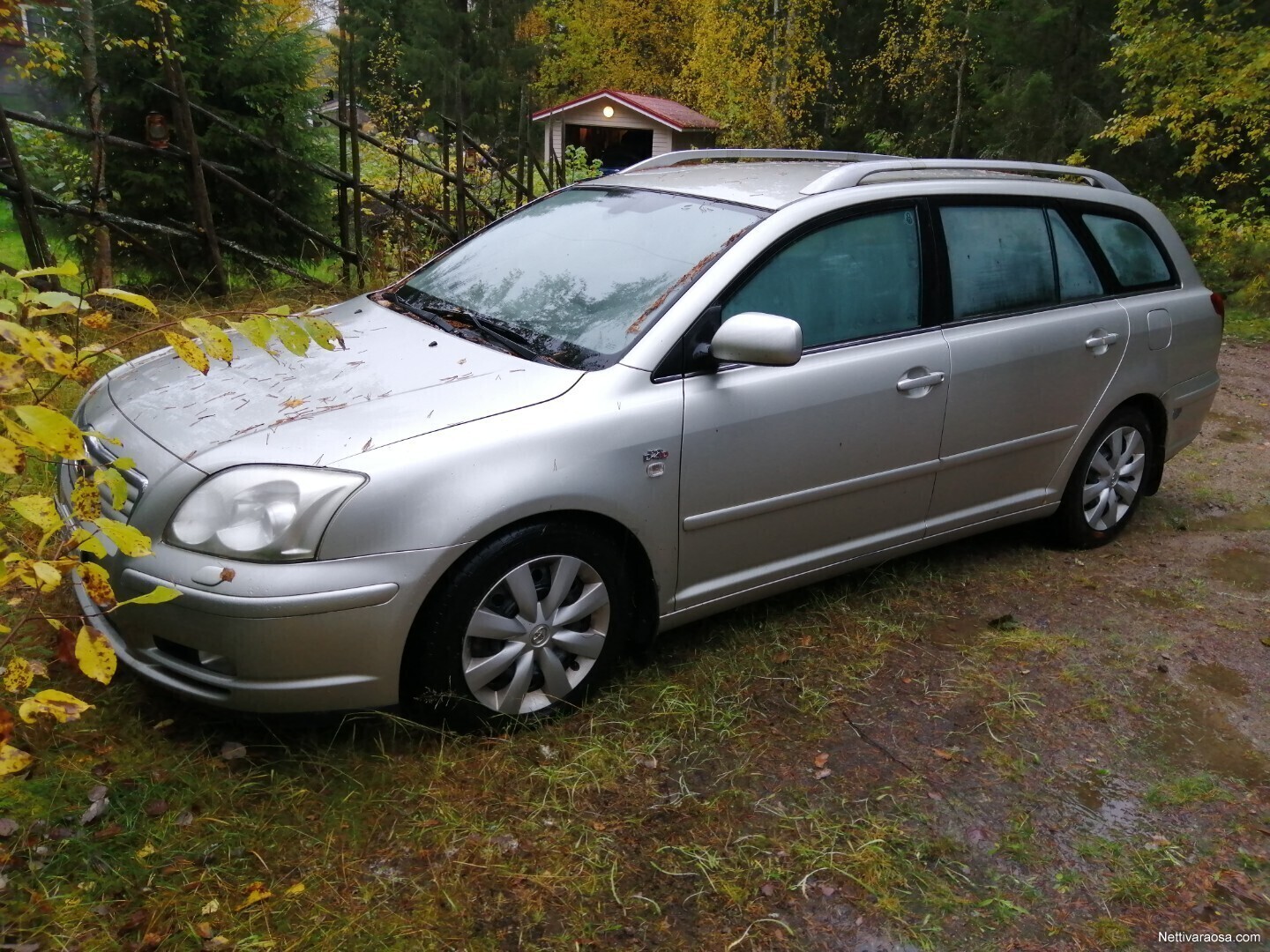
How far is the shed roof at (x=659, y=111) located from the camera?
1137 inches

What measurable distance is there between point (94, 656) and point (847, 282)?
8.60 ft

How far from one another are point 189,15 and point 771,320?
6552 mm

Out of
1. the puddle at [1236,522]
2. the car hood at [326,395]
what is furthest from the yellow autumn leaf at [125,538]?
the puddle at [1236,522]

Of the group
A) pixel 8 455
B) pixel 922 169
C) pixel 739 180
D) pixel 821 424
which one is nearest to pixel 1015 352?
pixel 922 169

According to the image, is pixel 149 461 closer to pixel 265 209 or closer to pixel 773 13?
pixel 265 209

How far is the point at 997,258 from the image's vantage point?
398 cm

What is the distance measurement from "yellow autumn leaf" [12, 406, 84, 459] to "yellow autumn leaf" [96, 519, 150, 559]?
14cm

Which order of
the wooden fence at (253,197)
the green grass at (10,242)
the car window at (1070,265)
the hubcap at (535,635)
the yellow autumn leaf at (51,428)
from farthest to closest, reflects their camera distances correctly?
the green grass at (10,242)
the wooden fence at (253,197)
the car window at (1070,265)
the hubcap at (535,635)
the yellow autumn leaf at (51,428)

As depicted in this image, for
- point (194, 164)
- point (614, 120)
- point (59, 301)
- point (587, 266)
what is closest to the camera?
point (59, 301)

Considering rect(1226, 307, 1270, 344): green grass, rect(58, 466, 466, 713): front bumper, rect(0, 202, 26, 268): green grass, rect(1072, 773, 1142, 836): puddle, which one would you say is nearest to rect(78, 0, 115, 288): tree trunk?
rect(0, 202, 26, 268): green grass

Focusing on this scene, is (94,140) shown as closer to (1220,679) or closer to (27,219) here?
(27,219)

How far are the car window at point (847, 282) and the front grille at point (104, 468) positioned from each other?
1755mm

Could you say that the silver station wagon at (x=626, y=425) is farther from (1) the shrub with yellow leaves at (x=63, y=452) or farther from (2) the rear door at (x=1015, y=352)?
(1) the shrub with yellow leaves at (x=63, y=452)

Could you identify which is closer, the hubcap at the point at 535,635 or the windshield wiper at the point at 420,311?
the hubcap at the point at 535,635
